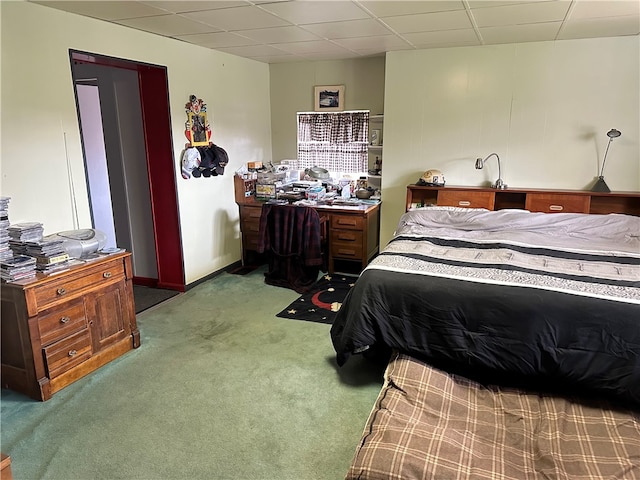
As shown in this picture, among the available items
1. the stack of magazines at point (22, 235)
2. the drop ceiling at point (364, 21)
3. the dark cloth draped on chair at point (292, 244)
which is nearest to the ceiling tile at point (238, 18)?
the drop ceiling at point (364, 21)

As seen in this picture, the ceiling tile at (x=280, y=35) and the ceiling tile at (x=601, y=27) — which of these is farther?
the ceiling tile at (x=280, y=35)

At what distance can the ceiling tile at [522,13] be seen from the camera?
110 inches

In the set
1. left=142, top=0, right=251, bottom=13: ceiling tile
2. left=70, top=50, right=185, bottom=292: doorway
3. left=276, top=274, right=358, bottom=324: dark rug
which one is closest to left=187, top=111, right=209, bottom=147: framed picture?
left=70, top=50, right=185, bottom=292: doorway

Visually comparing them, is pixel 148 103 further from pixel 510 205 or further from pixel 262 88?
pixel 510 205

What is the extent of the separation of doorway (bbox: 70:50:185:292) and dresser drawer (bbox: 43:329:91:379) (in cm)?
147

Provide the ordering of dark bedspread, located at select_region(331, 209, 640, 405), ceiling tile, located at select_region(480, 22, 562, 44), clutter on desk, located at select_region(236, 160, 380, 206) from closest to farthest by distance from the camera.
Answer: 1. dark bedspread, located at select_region(331, 209, 640, 405)
2. ceiling tile, located at select_region(480, 22, 562, 44)
3. clutter on desk, located at select_region(236, 160, 380, 206)

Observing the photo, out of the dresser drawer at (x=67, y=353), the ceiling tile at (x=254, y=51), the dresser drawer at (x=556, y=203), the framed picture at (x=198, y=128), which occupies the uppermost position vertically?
the ceiling tile at (x=254, y=51)

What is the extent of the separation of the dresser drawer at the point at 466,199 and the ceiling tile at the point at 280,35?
186cm

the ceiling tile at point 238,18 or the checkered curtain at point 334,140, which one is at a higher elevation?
the ceiling tile at point 238,18

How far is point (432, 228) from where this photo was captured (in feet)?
11.9

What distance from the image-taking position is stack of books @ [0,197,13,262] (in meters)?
2.43

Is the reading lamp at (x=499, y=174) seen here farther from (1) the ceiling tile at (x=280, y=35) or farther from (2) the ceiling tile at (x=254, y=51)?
(2) the ceiling tile at (x=254, y=51)

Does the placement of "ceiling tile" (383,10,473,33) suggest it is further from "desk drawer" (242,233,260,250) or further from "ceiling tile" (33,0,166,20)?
"desk drawer" (242,233,260,250)

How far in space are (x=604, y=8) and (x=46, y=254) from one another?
3799 mm
